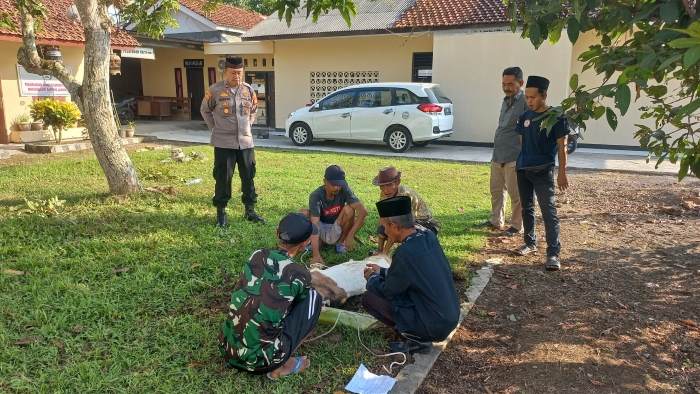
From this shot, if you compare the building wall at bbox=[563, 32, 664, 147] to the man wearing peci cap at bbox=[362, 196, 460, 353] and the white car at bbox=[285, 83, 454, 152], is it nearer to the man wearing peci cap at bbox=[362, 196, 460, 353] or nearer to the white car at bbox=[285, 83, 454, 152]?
the white car at bbox=[285, 83, 454, 152]

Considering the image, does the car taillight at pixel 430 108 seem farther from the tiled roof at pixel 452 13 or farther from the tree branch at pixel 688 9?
the tree branch at pixel 688 9

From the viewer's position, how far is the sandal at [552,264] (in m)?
4.77

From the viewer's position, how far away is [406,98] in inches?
492

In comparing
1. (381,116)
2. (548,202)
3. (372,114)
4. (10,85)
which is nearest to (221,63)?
(10,85)

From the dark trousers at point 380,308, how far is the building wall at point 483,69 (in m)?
11.4

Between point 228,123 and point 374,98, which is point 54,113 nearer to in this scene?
point 374,98

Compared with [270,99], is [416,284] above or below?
below

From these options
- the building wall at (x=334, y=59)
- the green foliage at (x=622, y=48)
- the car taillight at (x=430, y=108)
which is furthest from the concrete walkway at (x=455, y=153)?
the green foliage at (x=622, y=48)

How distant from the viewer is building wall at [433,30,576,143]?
13.0 metres

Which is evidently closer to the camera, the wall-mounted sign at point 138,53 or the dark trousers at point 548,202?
the dark trousers at point 548,202

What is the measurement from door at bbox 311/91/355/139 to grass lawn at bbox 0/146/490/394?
5522 millimetres

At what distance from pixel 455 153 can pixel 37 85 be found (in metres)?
11.2

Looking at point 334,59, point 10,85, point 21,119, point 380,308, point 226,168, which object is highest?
point 334,59

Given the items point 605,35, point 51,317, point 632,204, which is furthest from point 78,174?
point 632,204
